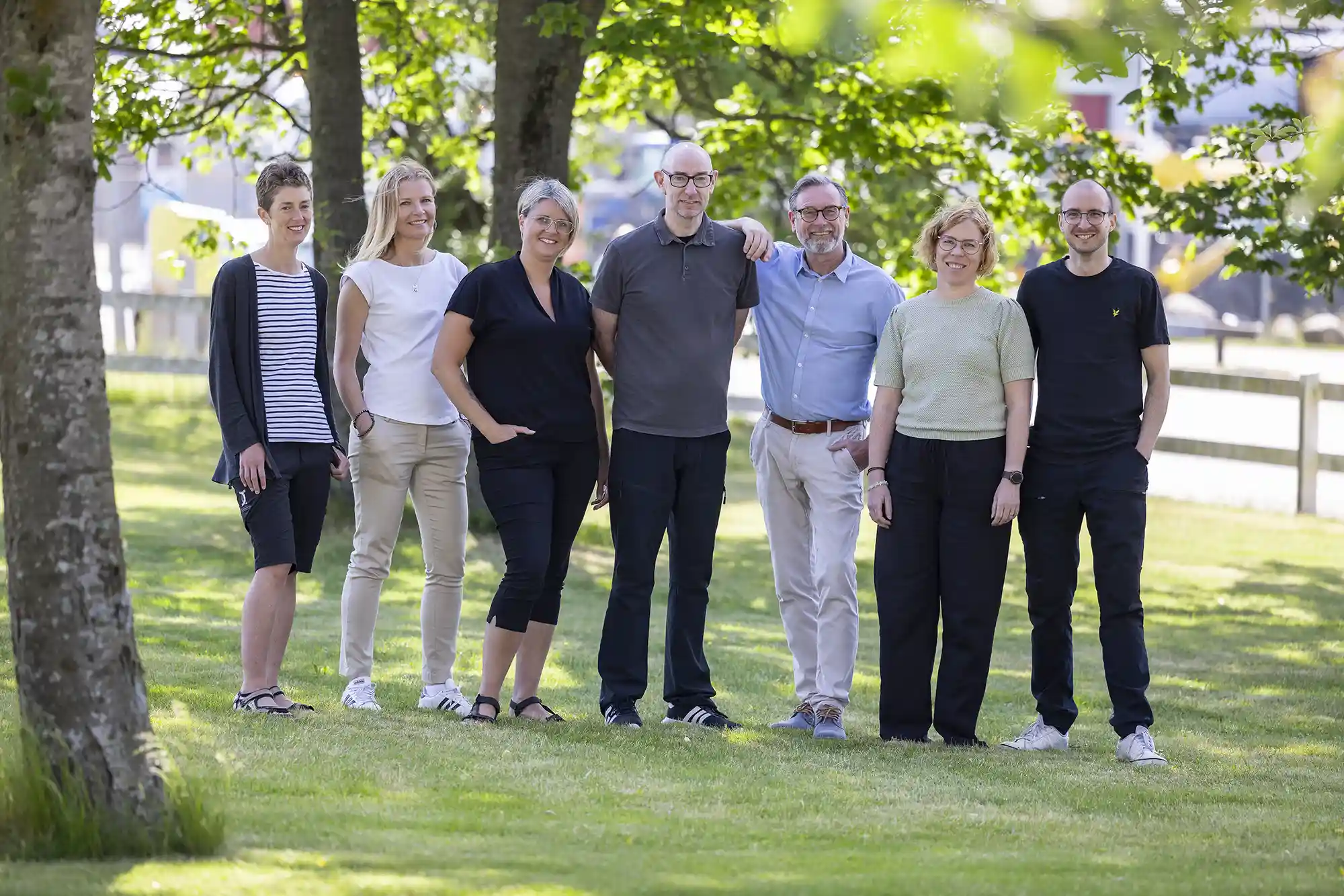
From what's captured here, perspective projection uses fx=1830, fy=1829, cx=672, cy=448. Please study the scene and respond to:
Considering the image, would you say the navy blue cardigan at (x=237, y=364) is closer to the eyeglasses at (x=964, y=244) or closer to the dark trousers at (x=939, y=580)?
the dark trousers at (x=939, y=580)

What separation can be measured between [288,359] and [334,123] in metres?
6.40

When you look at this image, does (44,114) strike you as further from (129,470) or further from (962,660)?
(129,470)

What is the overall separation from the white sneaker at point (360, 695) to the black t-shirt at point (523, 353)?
1192 millimetres

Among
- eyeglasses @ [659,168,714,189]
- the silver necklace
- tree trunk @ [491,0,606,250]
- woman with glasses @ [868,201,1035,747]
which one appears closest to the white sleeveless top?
the silver necklace

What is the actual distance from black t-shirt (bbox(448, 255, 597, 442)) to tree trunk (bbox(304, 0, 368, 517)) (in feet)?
19.7

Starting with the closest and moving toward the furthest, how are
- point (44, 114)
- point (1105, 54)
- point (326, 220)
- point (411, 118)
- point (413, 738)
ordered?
point (1105, 54), point (44, 114), point (413, 738), point (326, 220), point (411, 118)

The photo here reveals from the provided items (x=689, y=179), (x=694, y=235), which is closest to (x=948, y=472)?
(x=694, y=235)

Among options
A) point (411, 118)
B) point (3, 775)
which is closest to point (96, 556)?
point (3, 775)

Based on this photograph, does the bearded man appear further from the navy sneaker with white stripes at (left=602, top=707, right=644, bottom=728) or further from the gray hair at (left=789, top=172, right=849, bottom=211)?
the navy sneaker with white stripes at (left=602, top=707, right=644, bottom=728)

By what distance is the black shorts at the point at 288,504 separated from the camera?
6.17 meters

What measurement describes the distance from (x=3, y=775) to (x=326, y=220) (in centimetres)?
826

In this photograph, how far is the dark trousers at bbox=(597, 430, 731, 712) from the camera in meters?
6.50

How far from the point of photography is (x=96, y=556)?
4.38m

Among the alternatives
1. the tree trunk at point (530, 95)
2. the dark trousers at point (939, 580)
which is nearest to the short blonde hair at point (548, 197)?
the dark trousers at point (939, 580)
